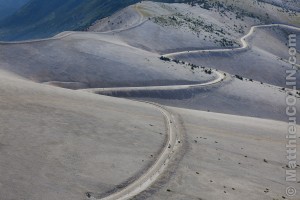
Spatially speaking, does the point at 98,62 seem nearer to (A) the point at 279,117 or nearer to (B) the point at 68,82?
(B) the point at 68,82

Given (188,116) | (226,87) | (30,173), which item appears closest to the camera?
(30,173)

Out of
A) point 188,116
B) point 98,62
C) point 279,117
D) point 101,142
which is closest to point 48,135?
point 101,142

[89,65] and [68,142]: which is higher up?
[68,142]

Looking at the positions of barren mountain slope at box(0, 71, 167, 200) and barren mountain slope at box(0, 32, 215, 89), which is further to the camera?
barren mountain slope at box(0, 32, 215, 89)

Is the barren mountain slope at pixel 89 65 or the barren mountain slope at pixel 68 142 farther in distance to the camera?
the barren mountain slope at pixel 89 65

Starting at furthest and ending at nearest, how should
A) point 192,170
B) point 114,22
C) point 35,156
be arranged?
point 114,22 → point 192,170 → point 35,156

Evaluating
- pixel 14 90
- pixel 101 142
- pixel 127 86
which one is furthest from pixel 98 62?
pixel 101 142

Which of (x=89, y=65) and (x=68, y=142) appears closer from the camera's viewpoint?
(x=68, y=142)

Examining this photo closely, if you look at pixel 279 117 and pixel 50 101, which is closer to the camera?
pixel 50 101

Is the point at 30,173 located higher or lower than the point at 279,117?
higher
